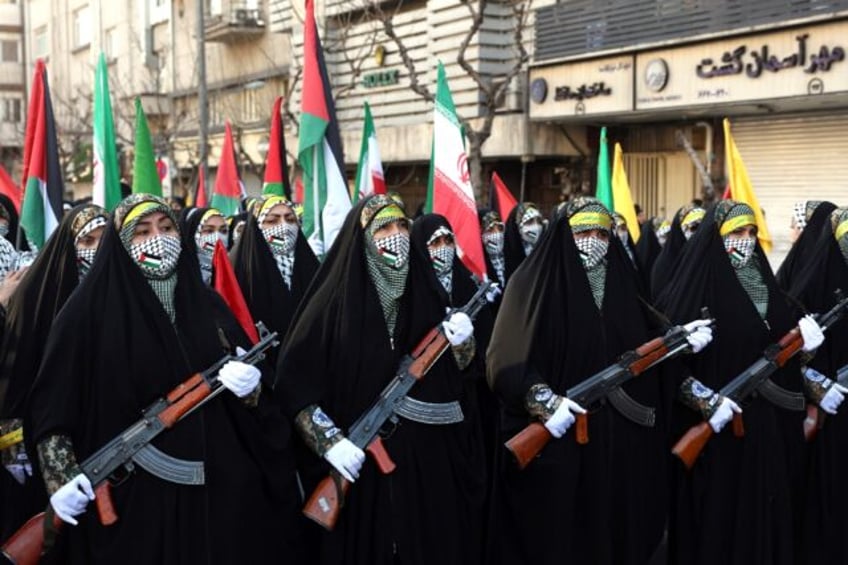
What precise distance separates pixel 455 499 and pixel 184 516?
1207mm

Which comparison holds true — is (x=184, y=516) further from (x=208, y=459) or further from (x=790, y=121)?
(x=790, y=121)

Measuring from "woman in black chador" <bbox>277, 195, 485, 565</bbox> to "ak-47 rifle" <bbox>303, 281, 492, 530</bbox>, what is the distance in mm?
42

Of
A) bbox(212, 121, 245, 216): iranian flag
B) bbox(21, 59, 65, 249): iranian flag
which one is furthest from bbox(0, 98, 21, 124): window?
bbox(21, 59, 65, 249): iranian flag

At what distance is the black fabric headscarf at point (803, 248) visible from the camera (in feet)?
19.2

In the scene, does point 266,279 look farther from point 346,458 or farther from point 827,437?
point 827,437

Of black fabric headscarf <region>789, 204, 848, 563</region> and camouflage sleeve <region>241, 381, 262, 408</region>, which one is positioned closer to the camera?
camouflage sleeve <region>241, 381, 262, 408</region>

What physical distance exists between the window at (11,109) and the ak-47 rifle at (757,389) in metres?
45.3

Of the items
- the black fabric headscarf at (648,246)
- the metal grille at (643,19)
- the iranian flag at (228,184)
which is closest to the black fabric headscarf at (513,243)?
the black fabric headscarf at (648,246)

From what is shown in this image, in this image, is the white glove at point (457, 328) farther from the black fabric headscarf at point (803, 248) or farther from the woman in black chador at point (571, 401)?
the black fabric headscarf at point (803, 248)

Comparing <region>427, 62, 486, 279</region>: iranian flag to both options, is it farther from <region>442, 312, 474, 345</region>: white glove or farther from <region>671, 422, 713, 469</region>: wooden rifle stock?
<region>671, 422, 713, 469</region>: wooden rifle stock

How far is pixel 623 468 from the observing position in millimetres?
4480

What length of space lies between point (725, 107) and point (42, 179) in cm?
1065

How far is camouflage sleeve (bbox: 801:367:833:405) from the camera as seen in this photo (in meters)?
5.13

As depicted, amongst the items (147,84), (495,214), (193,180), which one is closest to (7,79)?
(147,84)
